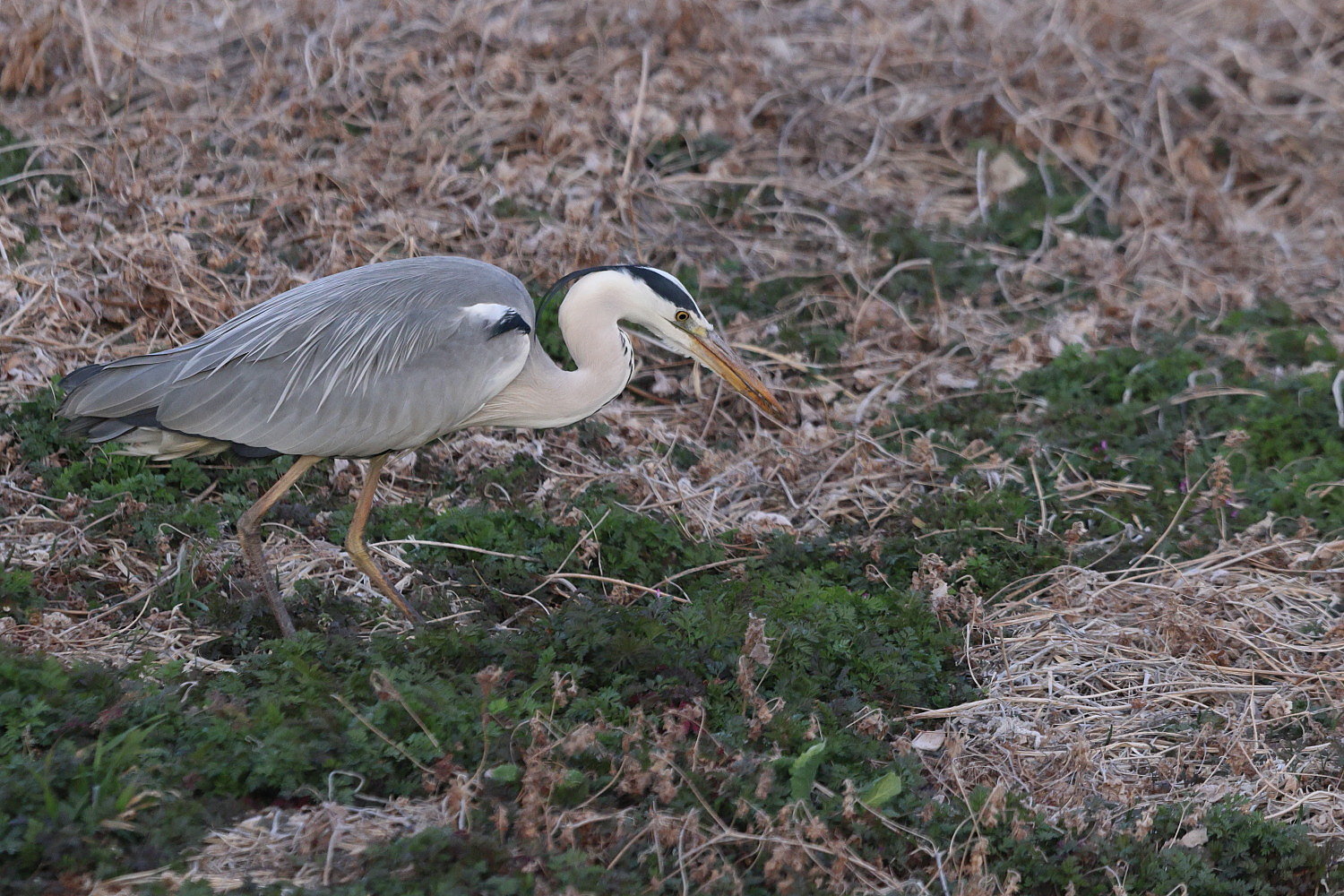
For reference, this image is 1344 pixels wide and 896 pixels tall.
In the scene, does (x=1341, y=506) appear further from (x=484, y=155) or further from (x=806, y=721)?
(x=484, y=155)

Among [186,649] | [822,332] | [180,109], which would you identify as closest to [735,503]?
[822,332]

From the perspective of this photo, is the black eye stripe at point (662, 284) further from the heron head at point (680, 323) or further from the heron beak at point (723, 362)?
the heron beak at point (723, 362)

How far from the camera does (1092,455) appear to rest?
607cm

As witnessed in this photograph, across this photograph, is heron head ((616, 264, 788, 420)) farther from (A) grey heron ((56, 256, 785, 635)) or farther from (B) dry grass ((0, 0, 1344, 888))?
(B) dry grass ((0, 0, 1344, 888))

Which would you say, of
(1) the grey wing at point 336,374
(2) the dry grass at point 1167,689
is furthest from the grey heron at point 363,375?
(2) the dry grass at point 1167,689

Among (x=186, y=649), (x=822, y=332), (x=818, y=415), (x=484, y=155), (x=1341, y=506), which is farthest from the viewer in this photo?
(x=484, y=155)

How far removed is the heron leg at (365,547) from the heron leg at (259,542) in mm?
232

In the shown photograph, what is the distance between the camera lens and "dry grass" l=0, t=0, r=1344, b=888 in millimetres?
4531

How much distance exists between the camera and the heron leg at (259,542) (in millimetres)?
4406

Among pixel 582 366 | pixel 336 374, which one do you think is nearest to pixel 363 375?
pixel 336 374

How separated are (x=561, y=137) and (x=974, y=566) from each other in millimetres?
3851

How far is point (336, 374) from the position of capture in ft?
15.2

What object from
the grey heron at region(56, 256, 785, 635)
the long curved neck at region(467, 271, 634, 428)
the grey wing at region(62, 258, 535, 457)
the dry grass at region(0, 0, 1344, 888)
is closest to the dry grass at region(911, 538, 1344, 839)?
the dry grass at region(0, 0, 1344, 888)

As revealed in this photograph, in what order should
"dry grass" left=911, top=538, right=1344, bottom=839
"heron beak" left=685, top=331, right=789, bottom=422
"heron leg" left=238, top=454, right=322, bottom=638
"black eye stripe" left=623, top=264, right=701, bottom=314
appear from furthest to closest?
"heron beak" left=685, top=331, right=789, bottom=422 < "black eye stripe" left=623, top=264, right=701, bottom=314 < "heron leg" left=238, top=454, right=322, bottom=638 < "dry grass" left=911, top=538, right=1344, bottom=839
